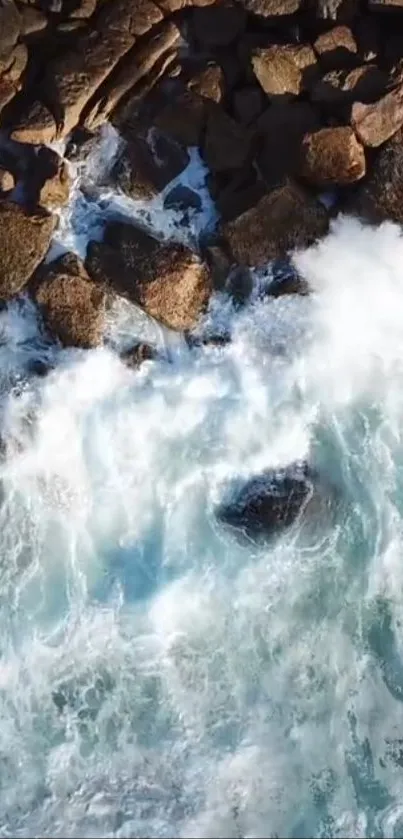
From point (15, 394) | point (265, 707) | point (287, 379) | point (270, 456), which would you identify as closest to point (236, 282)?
point (287, 379)

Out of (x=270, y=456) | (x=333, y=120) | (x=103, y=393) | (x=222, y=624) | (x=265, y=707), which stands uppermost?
(x=333, y=120)

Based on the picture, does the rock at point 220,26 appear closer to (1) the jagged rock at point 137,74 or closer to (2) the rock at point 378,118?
(1) the jagged rock at point 137,74

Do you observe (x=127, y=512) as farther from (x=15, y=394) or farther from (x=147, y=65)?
(x=147, y=65)

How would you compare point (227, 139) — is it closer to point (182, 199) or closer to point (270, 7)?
point (182, 199)

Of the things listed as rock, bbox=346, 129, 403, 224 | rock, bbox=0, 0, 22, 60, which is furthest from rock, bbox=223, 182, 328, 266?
rock, bbox=0, 0, 22, 60

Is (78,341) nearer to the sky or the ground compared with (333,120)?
nearer to the ground
